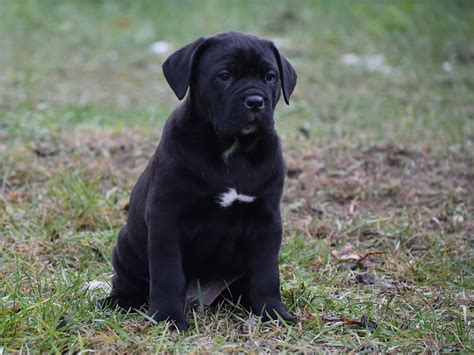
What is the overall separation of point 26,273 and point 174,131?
1236 millimetres

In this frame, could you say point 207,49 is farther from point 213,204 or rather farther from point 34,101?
point 34,101

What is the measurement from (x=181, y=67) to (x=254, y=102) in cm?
45

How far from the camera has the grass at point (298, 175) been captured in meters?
3.75

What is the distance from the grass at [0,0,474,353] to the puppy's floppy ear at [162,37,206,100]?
1.12m

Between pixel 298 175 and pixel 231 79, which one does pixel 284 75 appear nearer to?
pixel 231 79

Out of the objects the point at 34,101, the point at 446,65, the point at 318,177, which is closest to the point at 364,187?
the point at 318,177

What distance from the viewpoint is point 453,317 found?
13.3 feet

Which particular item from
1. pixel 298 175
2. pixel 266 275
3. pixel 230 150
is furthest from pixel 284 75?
pixel 298 175

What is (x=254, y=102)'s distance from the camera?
3.71 metres

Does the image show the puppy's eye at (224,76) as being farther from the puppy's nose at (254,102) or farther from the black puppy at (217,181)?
the puppy's nose at (254,102)

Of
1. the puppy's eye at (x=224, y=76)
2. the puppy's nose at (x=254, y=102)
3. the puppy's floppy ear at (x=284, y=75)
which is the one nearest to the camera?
the puppy's nose at (x=254, y=102)

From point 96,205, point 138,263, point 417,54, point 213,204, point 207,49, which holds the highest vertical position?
point 207,49

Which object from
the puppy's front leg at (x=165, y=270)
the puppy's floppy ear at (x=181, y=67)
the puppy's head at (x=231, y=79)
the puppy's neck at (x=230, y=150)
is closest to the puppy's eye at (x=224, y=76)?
the puppy's head at (x=231, y=79)

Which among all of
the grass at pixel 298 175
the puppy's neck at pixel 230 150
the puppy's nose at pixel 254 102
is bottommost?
the grass at pixel 298 175
